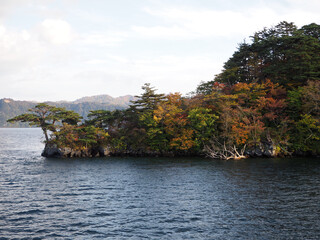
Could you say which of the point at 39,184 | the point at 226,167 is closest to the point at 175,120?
the point at 226,167

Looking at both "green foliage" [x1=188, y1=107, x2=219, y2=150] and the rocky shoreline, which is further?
"green foliage" [x1=188, y1=107, x2=219, y2=150]

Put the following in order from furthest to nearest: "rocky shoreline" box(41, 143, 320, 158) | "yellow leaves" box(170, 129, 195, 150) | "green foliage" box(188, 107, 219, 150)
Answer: "yellow leaves" box(170, 129, 195, 150) < "green foliage" box(188, 107, 219, 150) < "rocky shoreline" box(41, 143, 320, 158)

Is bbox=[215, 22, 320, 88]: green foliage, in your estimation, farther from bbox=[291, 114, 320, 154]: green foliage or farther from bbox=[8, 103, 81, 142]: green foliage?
bbox=[8, 103, 81, 142]: green foliage

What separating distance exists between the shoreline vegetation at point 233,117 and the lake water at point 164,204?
47.9 feet

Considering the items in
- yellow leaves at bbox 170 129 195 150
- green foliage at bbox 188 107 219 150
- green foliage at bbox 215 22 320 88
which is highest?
green foliage at bbox 215 22 320 88

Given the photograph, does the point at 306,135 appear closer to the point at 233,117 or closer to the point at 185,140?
the point at 233,117

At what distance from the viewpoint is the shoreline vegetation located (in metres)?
58.4

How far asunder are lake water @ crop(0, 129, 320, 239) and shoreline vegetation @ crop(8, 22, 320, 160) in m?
14.6

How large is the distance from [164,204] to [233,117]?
37819 millimetres

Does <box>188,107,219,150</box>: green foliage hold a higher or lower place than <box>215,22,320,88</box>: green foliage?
lower

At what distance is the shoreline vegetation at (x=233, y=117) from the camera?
58.4 metres

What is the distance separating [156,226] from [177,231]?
1.92 m

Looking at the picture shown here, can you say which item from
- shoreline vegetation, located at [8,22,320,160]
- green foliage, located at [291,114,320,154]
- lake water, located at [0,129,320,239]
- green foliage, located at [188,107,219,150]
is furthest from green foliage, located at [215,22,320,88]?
lake water, located at [0,129,320,239]

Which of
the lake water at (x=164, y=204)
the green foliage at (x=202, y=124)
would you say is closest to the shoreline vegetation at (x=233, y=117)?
the green foliage at (x=202, y=124)
